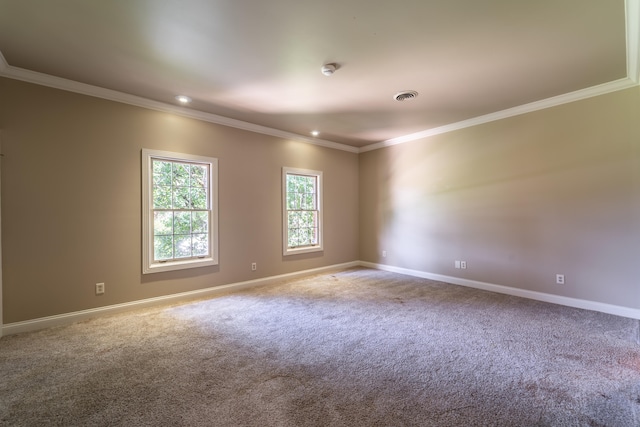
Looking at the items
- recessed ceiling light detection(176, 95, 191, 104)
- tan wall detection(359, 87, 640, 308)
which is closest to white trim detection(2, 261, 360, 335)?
recessed ceiling light detection(176, 95, 191, 104)

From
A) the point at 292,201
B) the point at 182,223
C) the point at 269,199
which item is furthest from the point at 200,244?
the point at 292,201

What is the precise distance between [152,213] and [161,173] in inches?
22.5

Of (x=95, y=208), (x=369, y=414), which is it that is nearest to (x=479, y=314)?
(x=369, y=414)

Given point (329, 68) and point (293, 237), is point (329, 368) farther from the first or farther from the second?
point (293, 237)

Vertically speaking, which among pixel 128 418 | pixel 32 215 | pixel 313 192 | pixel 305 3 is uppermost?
pixel 305 3

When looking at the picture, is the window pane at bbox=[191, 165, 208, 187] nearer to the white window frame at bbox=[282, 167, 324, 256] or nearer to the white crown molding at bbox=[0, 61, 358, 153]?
the white crown molding at bbox=[0, 61, 358, 153]

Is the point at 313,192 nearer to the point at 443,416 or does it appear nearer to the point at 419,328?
the point at 419,328

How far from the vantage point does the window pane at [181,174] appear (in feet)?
12.9

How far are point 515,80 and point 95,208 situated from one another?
511 cm

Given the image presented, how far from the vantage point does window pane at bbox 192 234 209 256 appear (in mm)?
4082

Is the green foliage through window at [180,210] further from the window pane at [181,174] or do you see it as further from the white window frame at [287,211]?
the white window frame at [287,211]

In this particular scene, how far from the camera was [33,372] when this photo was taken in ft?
7.03

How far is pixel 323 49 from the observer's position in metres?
2.53

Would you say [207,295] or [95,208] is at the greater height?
[95,208]
